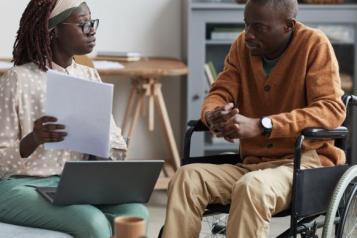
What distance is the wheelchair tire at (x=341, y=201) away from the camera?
2145 mm

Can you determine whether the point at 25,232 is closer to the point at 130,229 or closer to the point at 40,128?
the point at 40,128

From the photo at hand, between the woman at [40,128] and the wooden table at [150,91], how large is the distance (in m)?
1.18

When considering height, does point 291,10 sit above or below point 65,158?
above

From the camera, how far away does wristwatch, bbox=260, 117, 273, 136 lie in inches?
87.4

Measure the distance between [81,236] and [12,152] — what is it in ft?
1.07

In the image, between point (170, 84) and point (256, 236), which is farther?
point (170, 84)

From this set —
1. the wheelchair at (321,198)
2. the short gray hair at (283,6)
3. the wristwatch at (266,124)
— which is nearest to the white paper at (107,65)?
the wheelchair at (321,198)

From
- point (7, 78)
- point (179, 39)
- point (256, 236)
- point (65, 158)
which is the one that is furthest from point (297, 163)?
point (179, 39)

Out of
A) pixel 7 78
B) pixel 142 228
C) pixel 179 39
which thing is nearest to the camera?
pixel 142 228

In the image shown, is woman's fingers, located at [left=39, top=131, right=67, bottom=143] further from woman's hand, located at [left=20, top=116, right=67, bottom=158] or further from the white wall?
the white wall

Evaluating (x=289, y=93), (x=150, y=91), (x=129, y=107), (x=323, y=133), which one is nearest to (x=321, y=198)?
(x=323, y=133)

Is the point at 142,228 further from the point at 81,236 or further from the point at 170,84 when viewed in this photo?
the point at 170,84

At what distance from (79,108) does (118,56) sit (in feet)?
6.02

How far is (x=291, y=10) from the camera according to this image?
235 cm
